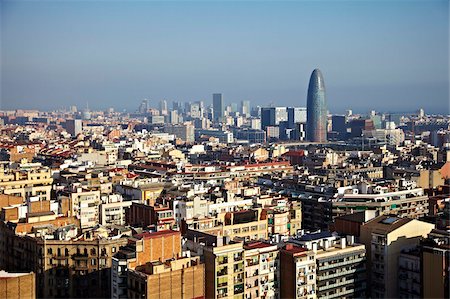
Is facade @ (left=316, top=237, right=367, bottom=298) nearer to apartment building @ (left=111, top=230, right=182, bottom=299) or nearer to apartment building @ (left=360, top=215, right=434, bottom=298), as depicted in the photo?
apartment building @ (left=360, top=215, right=434, bottom=298)

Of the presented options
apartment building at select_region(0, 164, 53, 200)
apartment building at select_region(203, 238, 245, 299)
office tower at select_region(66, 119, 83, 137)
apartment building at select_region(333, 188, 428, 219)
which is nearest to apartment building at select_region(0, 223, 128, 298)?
apartment building at select_region(203, 238, 245, 299)

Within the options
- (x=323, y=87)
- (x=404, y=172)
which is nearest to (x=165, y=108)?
(x=323, y=87)

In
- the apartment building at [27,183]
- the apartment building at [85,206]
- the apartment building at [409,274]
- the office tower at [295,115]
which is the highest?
the office tower at [295,115]

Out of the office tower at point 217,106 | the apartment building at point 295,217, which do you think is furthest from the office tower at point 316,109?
the apartment building at point 295,217

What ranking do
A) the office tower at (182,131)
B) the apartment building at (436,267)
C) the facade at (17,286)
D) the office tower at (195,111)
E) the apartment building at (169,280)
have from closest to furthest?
the facade at (17,286) < the apartment building at (169,280) < the apartment building at (436,267) < the office tower at (182,131) < the office tower at (195,111)

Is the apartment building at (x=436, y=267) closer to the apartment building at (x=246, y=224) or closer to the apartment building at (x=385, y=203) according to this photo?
the apartment building at (x=246, y=224)

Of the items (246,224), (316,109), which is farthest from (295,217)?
(316,109)

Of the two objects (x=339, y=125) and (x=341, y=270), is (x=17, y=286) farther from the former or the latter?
(x=339, y=125)
